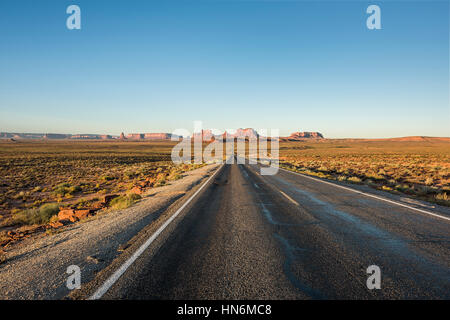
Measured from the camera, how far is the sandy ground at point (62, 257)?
316 centimetres

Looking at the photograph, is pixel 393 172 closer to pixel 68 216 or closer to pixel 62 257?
pixel 68 216

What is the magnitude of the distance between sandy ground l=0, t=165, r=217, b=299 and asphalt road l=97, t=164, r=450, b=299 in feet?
2.65

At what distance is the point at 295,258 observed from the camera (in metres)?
3.80

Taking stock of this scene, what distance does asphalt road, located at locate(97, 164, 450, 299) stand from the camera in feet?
9.52

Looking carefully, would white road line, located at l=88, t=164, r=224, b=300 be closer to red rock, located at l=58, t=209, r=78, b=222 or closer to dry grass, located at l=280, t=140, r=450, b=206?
red rock, located at l=58, t=209, r=78, b=222

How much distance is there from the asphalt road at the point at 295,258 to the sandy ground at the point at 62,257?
2.65 ft

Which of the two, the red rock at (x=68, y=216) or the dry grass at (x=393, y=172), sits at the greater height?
the dry grass at (x=393, y=172)

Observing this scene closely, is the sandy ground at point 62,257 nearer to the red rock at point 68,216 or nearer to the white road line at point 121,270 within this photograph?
the white road line at point 121,270

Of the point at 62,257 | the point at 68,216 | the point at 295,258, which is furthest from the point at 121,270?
the point at 68,216

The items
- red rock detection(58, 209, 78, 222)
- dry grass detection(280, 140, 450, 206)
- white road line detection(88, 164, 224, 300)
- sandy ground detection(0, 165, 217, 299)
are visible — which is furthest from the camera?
dry grass detection(280, 140, 450, 206)

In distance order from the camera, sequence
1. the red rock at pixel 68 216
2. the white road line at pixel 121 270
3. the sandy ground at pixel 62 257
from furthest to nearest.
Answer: the red rock at pixel 68 216
the sandy ground at pixel 62 257
the white road line at pixel 121 270

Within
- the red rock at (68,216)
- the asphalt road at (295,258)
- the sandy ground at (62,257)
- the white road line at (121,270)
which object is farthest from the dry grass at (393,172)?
the red rock at (68,216)

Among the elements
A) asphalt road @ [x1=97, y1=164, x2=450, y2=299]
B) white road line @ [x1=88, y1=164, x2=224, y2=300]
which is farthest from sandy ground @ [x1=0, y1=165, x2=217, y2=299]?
asphalt road @ [x1=97, y1=164, x2=450, y2=299]
